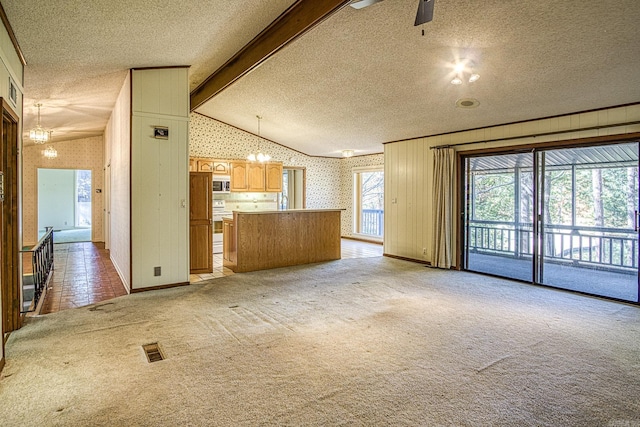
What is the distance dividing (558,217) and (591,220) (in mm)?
391

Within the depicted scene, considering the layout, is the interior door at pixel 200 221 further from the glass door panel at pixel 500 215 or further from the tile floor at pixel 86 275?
the glass door panel at pixel 500 215

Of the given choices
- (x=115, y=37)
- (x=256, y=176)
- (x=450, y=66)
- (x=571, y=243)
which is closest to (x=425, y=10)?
(x=450, y=66)

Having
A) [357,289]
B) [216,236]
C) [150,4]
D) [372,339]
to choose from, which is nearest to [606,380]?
[372,339]

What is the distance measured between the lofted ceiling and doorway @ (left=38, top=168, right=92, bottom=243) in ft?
25.4

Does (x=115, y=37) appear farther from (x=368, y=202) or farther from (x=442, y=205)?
(x=368, y=202)

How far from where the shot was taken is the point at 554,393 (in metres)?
2.32

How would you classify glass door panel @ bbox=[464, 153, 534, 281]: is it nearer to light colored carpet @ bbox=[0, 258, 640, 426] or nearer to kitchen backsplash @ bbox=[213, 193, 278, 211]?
light colored carpet @ bbox=[0, 258, 640, 426]

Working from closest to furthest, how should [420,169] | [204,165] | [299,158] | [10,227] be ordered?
[10,227] → [420,169] → [204,165] → [299,158]

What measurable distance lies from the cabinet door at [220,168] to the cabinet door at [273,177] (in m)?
1.05

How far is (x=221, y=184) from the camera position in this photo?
820 centimetres

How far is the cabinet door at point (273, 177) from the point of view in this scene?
8969mm

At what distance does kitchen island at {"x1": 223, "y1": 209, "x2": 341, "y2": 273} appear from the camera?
6.04 meters

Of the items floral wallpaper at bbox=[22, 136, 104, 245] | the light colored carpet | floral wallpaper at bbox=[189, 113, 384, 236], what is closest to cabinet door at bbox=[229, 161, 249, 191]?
floral wallpaper at bbox=[189, 113, 384, 236]

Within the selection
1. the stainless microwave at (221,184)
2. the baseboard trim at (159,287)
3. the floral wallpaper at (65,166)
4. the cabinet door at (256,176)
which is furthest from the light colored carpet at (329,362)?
the floral wallpaper at (65,166)
